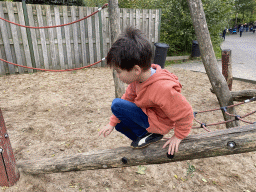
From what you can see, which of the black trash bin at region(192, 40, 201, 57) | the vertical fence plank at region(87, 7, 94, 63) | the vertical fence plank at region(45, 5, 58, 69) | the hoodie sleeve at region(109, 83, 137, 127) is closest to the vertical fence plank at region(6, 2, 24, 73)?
the vertical fence plank at region(45, 5, 58, 69)

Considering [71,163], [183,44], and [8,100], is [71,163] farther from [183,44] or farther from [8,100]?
[183,44]

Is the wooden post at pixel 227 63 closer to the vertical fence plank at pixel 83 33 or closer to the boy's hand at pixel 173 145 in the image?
the boy's hand at pixel 173 145

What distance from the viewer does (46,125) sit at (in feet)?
11.2

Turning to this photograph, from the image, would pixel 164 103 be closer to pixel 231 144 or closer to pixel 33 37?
pixel 231 144

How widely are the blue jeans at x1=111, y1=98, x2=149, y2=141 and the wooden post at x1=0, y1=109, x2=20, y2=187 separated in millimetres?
1037

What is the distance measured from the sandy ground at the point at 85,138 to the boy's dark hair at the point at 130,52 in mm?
1498

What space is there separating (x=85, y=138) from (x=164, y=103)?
6.96 feet

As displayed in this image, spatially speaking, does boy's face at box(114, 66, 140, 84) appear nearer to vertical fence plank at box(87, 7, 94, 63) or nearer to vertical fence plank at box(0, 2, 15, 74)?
vertical fence plank at box(0, 2, 15, 74)

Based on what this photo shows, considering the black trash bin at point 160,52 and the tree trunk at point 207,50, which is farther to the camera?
the black trash bin at point 160,52

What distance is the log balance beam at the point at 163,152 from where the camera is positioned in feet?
4.50

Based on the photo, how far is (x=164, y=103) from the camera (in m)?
1.25

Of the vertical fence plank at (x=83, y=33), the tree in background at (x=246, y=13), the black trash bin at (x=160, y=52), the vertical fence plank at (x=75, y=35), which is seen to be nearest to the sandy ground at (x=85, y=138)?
the vertical fence plank at (x=75, y=35)

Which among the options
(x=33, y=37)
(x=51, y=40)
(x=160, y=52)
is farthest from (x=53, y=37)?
(x=160, y=52)

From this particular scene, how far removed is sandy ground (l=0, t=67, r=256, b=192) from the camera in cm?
219
